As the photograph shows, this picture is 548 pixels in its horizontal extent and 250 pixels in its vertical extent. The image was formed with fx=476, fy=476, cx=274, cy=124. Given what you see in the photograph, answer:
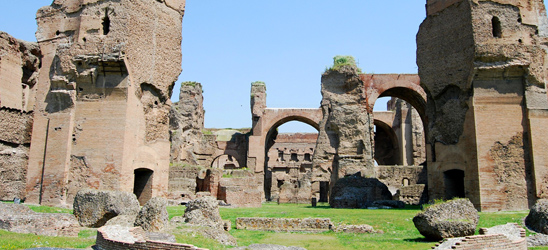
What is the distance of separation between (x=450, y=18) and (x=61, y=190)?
13349 millimetres

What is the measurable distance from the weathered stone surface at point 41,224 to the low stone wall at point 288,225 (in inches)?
135

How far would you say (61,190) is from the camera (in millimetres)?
13609

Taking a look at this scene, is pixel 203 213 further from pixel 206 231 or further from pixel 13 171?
pixel 13 171

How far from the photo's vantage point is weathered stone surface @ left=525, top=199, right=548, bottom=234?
898 cm

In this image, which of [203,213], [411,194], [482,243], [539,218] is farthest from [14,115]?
[411,194]

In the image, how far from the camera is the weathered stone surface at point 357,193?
18094 millimetres

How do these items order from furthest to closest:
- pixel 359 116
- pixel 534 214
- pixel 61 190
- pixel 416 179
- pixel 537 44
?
1. pixel 416 179
2. pixel 359 116
3. pixel 537 44
4. pixel 61 190
5. pixel 534 214

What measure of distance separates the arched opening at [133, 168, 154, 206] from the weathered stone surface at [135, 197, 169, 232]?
23.4 feet

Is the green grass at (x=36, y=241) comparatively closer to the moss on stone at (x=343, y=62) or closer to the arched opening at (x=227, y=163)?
the moss on stone at (x=343, y=62)

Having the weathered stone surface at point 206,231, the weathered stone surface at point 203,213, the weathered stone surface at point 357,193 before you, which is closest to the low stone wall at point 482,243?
the weathered stone surface at point 206,231

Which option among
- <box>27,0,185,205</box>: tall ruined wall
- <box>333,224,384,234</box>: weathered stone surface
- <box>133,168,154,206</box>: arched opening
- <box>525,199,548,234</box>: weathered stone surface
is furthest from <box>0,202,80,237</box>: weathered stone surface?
<box>525,199,548,234</box>: weathered stone surface

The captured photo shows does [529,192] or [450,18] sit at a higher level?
[450,18]

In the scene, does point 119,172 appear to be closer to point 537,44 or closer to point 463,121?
point 463,121

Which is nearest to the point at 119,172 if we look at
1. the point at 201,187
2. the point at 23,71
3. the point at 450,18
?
the point at 23,71
